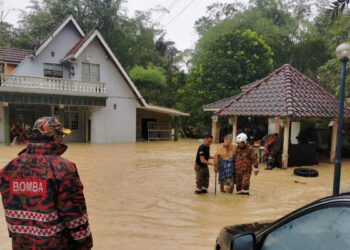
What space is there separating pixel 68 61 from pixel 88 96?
8.57 ft

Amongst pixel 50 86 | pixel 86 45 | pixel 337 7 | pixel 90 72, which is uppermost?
pixel 86 45

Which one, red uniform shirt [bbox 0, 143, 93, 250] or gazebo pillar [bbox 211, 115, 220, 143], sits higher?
red uniform shirt [bbox 0, 143, 93, 250]

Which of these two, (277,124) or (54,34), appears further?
(54,34)

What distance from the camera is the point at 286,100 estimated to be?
548 inches

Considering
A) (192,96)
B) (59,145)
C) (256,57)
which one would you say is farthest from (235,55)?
(59,145)

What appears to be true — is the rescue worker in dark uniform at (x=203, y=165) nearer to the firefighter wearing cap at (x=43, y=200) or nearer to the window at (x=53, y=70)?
the firefighter wearing cap at (x=43, y=200)

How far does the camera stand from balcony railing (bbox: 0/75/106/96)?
67.7ft

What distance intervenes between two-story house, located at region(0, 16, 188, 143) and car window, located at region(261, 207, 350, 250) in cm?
2070

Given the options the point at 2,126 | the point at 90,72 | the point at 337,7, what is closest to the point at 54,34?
the point at 90,72

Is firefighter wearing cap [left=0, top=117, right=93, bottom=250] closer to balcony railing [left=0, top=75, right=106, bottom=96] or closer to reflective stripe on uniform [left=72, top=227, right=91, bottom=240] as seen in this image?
reflective stripe on uniform [left=72, top=227, right=91, bottom=240]

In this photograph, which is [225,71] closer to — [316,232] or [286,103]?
[286,103]

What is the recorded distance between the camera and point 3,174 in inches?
102

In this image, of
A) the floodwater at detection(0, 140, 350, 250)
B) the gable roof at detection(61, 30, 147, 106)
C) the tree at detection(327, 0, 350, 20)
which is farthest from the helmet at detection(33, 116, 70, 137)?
the gable roof at detection(61, 30, 147, 106)

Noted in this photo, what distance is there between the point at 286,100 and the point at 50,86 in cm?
1414
